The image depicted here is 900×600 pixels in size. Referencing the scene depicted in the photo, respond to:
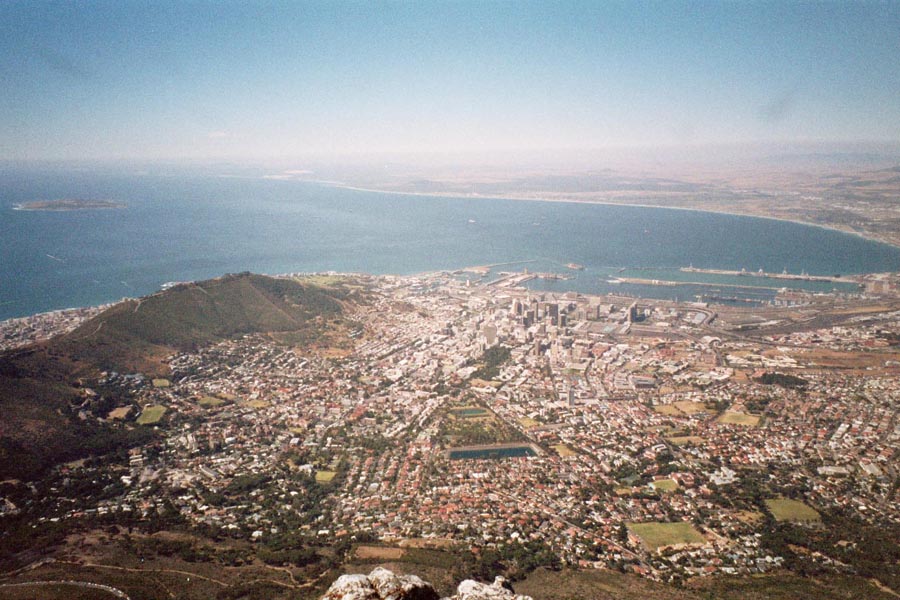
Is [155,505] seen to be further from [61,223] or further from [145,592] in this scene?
[61,223]

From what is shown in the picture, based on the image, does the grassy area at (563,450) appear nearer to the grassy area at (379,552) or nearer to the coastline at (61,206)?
the grassy area at (379,552)

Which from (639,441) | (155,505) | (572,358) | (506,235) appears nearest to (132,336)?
(155,505)

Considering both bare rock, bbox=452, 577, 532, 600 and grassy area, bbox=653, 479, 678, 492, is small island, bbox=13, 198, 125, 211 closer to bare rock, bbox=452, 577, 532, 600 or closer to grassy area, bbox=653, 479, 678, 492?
grassy area, bbox=653, 479, 678, 492

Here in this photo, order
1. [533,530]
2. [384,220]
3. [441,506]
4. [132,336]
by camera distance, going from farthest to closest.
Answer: [384,220], [132,336], [441,506], [533,530]

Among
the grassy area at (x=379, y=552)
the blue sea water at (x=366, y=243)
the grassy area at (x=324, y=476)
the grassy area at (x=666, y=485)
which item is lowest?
the grassy area at (x=324, y=476)

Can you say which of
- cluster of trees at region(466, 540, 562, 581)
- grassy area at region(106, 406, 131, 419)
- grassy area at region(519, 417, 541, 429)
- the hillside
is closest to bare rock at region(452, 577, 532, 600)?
cluster of trees at region(466, 540, 562, 581)

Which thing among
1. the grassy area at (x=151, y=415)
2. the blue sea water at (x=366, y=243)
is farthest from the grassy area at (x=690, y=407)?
the grassy area at (x=151, y=415)
